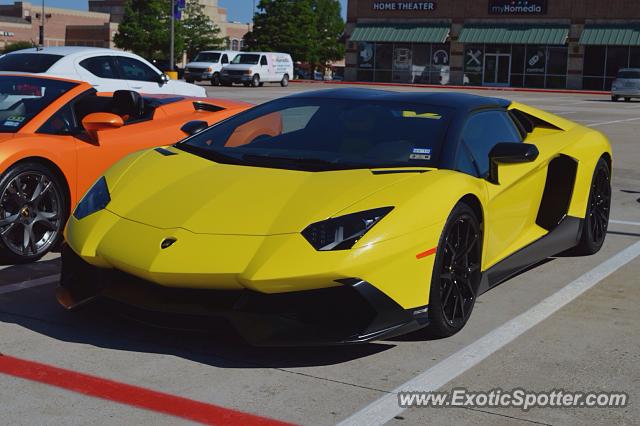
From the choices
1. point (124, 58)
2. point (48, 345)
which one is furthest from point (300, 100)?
point (124, 58)

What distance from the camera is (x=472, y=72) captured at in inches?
2466

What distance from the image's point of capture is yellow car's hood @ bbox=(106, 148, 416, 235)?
4609 millimetres

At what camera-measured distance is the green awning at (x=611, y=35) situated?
57125 mm

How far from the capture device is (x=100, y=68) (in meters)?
15.5

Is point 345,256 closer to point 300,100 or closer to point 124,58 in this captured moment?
point 300,100

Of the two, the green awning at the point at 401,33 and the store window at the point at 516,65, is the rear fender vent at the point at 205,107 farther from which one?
the green awning at the point at 401,33

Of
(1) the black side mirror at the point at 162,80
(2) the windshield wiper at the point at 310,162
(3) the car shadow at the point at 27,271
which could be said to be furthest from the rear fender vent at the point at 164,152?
(1) the black side mirror at the point at 162,80

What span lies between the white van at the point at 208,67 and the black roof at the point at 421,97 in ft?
140

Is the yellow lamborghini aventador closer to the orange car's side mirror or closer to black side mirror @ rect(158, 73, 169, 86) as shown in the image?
the orange car's side mirror

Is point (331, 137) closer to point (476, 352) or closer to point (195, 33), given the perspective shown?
point (476, 352)

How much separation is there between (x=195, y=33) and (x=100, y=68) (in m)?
71.9

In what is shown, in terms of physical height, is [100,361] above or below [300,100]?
below

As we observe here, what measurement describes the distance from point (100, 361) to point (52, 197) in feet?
8.65

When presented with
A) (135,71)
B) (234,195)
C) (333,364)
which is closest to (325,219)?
(234,195)
